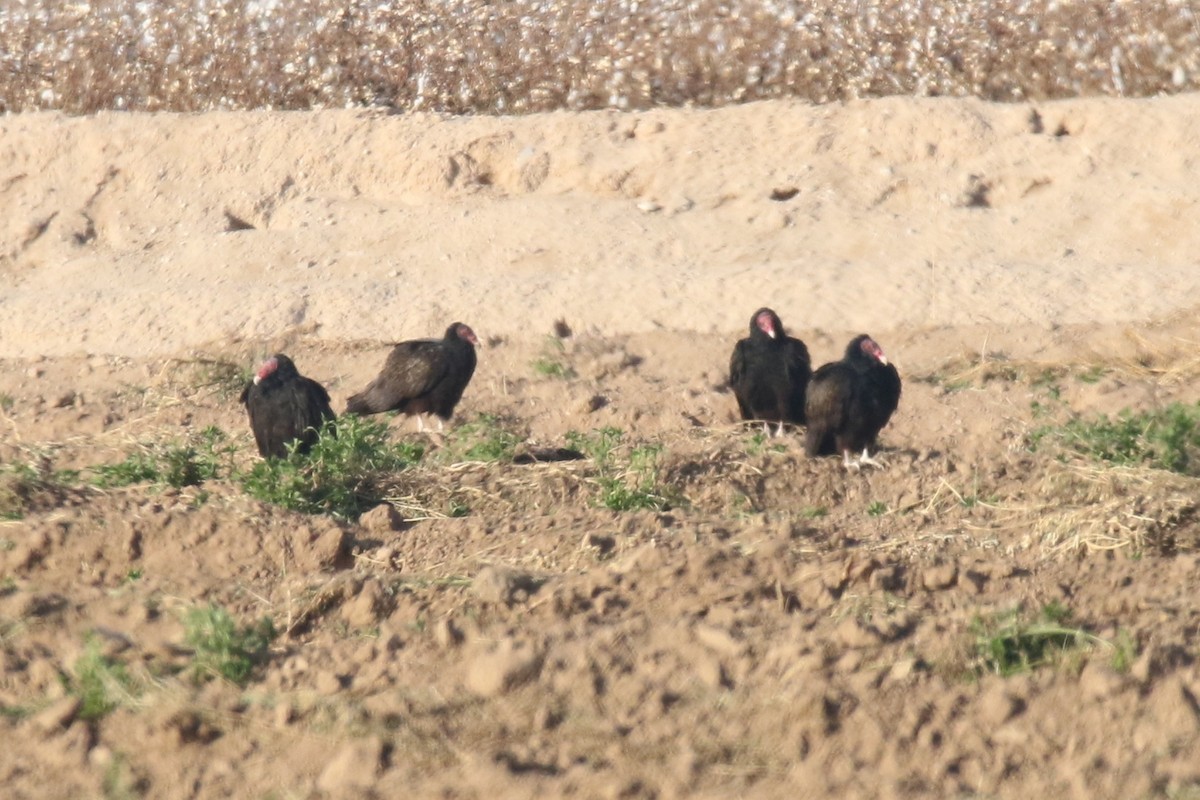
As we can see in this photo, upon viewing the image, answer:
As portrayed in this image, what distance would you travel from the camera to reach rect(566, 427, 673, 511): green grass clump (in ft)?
23.4

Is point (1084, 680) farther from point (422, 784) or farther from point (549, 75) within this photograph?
point (549, 75)

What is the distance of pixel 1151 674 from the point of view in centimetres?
483

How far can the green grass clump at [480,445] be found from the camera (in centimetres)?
786

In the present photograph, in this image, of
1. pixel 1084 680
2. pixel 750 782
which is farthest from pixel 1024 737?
pixel 750 782

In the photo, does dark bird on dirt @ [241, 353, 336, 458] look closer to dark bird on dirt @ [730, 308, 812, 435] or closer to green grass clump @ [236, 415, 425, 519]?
green grass clump @ [236, 415, 425, 519]

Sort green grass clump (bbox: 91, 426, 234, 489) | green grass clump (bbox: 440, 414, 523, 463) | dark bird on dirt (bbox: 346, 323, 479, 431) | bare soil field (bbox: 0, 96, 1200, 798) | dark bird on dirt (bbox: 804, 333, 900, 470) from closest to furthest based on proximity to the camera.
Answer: bare soil field (bbox: 0, 96, 1200, 798) < green grass clump (bbox: 91, 426, 234, 489) < green grass clump (bbox: 440, 414, 523, 463) < dark bird on dirt (bbox: 804, 333, 900, 470) < dark bird on dirt (bbox: 346, 323, 479, 431)

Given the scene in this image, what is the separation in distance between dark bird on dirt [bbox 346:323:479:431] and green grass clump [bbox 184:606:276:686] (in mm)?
4926

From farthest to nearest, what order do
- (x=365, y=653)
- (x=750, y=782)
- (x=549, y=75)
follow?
(x=549, y=75)
(x=365, y=653)
(x=750, y=782)

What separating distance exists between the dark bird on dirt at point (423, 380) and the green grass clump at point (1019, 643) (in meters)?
5.63

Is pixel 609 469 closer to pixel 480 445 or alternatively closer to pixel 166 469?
pixel 480 445

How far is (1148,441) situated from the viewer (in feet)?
24.3

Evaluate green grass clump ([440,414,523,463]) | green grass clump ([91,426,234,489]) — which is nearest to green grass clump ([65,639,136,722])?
green grass clump ([91,426,234,489])

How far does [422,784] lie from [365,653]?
737 mm

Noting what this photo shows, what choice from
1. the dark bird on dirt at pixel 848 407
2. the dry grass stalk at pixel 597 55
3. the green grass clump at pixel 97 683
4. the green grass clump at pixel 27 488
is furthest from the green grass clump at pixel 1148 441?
the dry grass stalk at pixel 597 55
